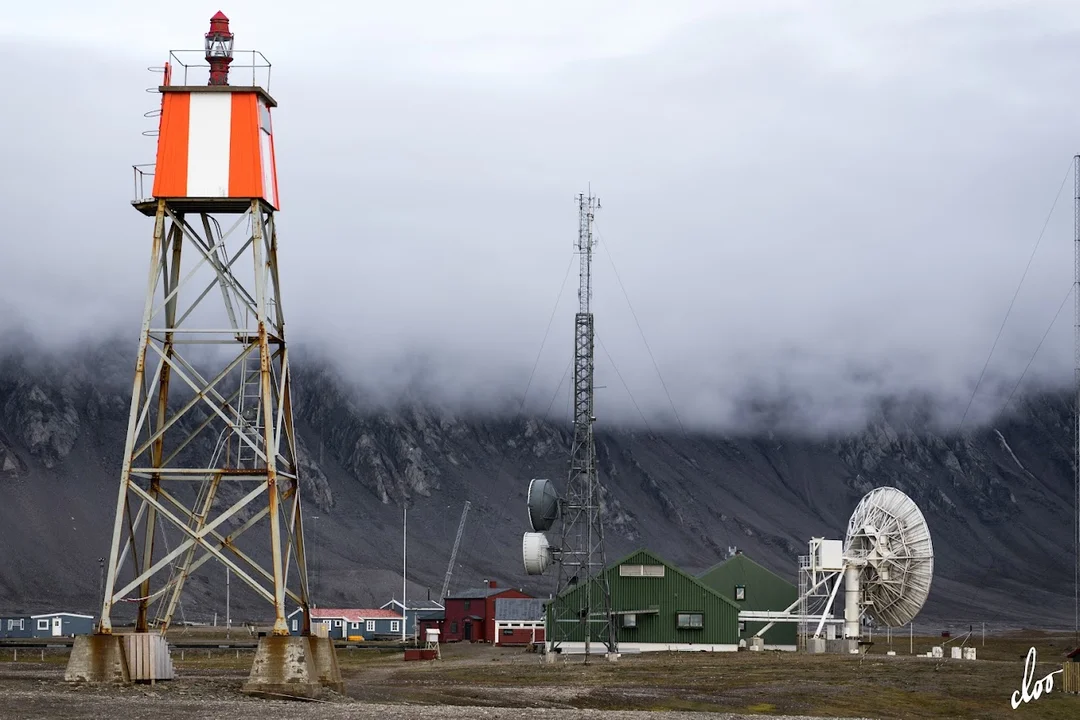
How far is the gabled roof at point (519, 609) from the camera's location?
133625 millimetres

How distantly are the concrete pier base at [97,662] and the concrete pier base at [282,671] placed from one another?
376 cm

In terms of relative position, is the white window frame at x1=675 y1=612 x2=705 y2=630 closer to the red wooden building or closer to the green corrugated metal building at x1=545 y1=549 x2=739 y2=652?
the green corrugated metal building at x1=545 y1=549 x2=739 y2=652

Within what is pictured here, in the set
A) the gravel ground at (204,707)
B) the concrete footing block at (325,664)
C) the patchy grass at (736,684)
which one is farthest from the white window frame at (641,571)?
the concrete footing block at (325,664)

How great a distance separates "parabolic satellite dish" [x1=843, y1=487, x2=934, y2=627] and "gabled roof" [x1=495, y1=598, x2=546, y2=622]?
32.7 m

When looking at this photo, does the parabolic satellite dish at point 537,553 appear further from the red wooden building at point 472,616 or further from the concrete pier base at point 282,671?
the concrete pier base at point 282,671

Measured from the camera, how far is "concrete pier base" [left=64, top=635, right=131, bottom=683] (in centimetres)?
4553

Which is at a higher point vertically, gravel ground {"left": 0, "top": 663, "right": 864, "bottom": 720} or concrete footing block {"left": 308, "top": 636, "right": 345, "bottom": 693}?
concrete footing block {"left": 308, "top": 636, "right": 345, "bottom": 693}

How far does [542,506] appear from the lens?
9994 cm

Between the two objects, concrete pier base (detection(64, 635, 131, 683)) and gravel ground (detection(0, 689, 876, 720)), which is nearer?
gravel ground (detection(0, 689, 876, 720))

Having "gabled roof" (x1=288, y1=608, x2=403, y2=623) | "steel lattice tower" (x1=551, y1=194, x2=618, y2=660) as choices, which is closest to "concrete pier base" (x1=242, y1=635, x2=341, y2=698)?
"steel lattice tower" (x1=551, y1=194, x2=618, y2=660)

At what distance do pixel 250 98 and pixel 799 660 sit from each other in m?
52.9

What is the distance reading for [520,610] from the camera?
13500 centimetres

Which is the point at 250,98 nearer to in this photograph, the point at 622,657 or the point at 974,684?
the point at 974,684

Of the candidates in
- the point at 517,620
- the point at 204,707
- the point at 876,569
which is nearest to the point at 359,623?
the point at 517,620
